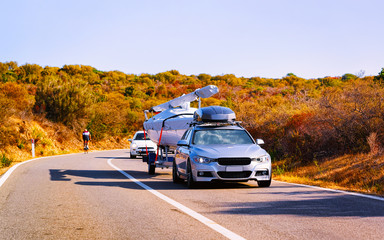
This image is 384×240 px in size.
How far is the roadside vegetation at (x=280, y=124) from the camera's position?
15.8 metres

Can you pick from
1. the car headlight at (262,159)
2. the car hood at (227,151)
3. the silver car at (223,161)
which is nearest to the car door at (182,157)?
the silver car at (223,161)

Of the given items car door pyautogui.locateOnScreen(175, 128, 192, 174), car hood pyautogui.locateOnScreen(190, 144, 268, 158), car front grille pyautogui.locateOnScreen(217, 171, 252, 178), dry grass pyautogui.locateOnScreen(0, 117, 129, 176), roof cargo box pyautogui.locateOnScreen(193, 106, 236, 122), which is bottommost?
dry grass pyautogui.locateOnScreen(0, 117, 129, 176)

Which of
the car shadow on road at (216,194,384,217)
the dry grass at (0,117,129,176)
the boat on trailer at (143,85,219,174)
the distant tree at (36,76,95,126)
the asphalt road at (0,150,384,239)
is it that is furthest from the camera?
the distant tree at (36,76,95,126)

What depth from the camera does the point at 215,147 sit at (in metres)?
12.3

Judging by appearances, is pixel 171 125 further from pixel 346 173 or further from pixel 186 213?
pixel 186 213

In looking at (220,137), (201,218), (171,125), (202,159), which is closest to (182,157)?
(220,137)

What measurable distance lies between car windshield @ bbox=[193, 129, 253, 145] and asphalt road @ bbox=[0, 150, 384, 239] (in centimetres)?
117

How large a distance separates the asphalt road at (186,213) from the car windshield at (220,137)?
3.83ft

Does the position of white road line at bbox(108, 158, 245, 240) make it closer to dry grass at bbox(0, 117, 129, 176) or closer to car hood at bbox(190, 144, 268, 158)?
car hood at bbox(190, 144, 268, 158)

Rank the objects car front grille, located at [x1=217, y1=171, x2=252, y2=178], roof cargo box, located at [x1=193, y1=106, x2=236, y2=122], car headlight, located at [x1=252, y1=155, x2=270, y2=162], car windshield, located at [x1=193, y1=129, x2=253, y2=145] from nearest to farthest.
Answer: car front grille, located at [x1=217, y1=171, x2=252, y2=178] < car headlight, located at [x1=252, y1=155, x2=270, y2=162] < car windshield, located at [x1=193, y1=129, x2=253, y2=145] < roof cargo box, located at [x1=193, y1=106, x2=236, y2=122]

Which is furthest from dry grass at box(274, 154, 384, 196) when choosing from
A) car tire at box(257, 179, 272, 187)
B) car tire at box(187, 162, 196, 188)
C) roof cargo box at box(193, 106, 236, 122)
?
car tire at box(187, 162, 196, 188)

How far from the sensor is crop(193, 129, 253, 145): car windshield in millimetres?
13016

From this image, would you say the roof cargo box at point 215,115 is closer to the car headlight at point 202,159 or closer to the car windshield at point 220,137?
the car windshield at point 220,137

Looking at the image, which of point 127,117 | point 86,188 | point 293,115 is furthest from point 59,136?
point 86,188
